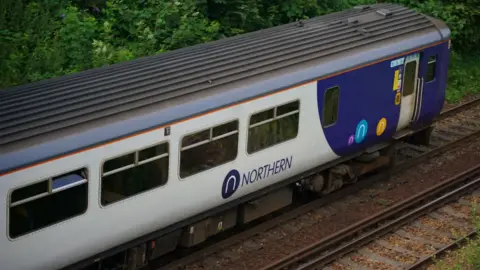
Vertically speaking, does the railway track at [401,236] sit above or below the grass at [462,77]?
above

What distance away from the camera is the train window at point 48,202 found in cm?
905

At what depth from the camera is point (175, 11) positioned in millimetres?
17359

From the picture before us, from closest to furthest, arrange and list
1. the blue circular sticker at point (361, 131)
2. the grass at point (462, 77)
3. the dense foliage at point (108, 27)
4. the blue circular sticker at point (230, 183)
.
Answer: the blue circular sticker at point (230, 183), the blue circular sticker at point (361, 131), the dense foliage at point (108, 27), the grass at point (462, 77)

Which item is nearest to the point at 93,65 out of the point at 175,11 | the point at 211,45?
the point at 175,11

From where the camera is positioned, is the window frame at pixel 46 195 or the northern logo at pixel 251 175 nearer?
the window frame at pixel 46 195

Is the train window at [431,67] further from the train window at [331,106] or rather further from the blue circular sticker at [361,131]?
the train window at [331,106]

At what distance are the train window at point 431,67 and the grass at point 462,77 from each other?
494cm

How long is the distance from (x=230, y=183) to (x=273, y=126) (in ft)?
3.73

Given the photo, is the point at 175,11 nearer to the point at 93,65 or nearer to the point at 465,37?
the point at 93,65

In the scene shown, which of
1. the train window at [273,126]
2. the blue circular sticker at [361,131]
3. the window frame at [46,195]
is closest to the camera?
the window frame at [46,195]

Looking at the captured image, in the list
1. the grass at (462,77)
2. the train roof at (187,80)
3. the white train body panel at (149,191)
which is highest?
the train roof at (187,80)

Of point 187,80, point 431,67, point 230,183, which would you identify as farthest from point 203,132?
point 431,67

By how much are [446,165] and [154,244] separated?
7.44 m

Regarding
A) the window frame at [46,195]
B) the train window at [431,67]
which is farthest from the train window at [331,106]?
the window frame at [46,195]
